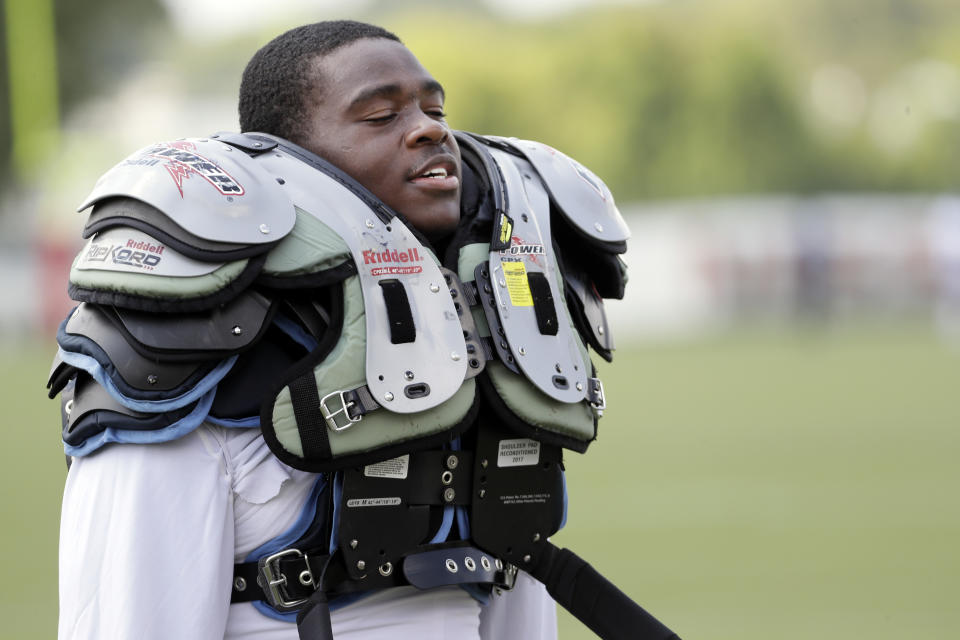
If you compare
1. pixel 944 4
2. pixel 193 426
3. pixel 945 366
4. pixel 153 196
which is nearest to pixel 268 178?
pixel 153 196

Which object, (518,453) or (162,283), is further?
(518,453)

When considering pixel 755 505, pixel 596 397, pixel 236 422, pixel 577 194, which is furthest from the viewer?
pixel 755 505

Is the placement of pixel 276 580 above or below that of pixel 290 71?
below

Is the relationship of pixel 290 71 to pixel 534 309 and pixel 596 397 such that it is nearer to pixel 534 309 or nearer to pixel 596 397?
pixel 534 309

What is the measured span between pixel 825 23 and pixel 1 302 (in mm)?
97952

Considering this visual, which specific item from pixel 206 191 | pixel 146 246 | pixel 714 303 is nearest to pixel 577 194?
pixel 206 191

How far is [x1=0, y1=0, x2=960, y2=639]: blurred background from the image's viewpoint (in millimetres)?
7777

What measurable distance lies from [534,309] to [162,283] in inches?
26.8

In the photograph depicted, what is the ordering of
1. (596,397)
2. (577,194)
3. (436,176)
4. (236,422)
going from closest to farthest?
(236,422) → (436,176) → (596,397) → (577,194)

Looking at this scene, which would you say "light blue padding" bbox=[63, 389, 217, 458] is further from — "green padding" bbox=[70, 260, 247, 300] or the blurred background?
A: the blurred background

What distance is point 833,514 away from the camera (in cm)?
916

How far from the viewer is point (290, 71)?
231cm

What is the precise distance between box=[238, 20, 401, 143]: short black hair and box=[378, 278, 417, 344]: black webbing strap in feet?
1.21

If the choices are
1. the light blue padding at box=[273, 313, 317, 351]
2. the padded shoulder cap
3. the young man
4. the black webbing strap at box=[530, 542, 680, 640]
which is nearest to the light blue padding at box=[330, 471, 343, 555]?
the young man
